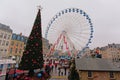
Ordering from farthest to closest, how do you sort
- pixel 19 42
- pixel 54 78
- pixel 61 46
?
1. pixel 19 42
2. pixel 61 46
3. pixel 54 78

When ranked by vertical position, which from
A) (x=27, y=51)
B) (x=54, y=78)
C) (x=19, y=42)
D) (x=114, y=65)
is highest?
(x=19, y=42)

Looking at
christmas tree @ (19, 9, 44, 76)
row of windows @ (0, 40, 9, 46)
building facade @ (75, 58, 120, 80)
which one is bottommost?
building facade @ (75, 58, 120, 80)

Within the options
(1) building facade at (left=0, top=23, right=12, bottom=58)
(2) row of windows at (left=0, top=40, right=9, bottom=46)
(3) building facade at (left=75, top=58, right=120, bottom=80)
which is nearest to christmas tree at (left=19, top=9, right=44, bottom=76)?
(3) building facade at (left=75, top=58, right=120, bottom=80)

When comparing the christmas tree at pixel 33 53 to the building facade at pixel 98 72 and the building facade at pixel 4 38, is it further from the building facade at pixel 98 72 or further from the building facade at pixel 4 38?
the building facade at pixel 4 38

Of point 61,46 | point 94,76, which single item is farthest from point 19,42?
point 94,76

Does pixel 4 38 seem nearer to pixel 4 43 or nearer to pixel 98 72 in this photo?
pixel 4 43

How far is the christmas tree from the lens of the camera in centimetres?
1919

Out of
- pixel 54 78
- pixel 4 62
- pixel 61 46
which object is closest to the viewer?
pixel 4 62

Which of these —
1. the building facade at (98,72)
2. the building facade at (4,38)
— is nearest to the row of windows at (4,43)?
the building facade at (4,38)

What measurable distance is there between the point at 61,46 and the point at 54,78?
568 cm

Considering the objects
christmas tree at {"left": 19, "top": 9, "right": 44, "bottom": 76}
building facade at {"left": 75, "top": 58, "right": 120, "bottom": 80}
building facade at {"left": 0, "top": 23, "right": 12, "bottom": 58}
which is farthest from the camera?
building facade at {"left": 0, "top": 23, "right": 12, "bottom": 58}

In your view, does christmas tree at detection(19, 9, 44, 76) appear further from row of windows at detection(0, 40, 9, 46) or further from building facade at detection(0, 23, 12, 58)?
row of windows at detection(0, 40, 9, 46)

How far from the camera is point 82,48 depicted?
25.7 meters

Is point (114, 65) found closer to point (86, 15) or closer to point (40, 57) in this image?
point (86, 15)
